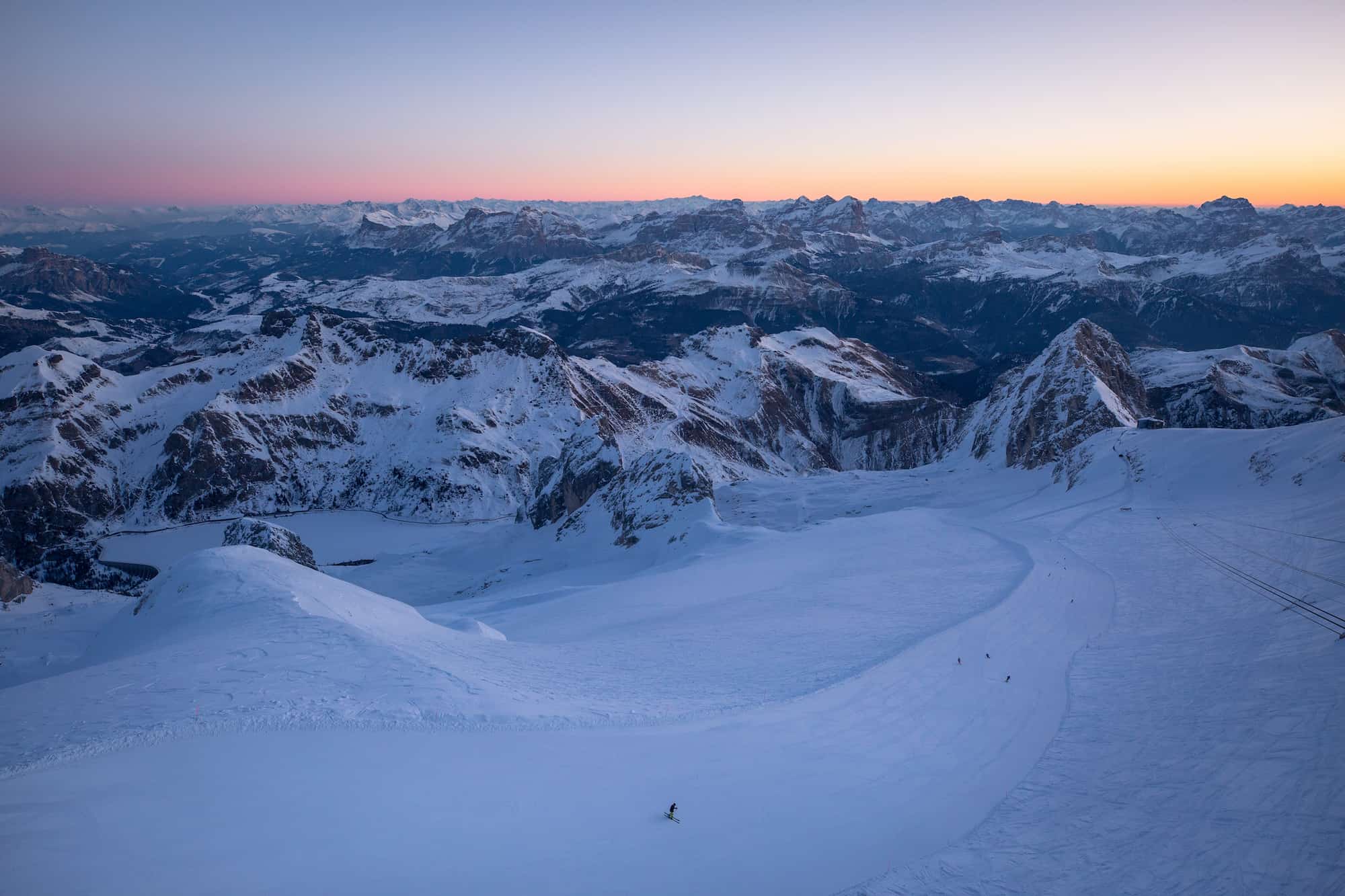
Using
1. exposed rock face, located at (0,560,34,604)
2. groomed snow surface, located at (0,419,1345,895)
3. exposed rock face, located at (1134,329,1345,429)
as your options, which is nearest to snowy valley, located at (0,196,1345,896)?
groomed snow surface, located at (0,419,1345,895)

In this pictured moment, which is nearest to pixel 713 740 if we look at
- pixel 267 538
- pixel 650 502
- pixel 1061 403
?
pixel 650 502

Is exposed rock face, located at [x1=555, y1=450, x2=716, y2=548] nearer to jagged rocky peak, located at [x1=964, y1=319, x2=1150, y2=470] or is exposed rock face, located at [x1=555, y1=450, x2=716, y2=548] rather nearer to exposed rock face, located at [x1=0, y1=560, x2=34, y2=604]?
jagged rocky peak, located at [x1=964, y1=319, x2=1150, y2=470]

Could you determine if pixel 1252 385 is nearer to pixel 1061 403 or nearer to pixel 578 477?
pixel 1061 403

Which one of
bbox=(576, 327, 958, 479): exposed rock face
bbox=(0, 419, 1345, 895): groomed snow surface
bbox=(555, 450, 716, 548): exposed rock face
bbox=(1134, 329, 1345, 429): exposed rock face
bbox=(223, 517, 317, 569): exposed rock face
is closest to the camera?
bbox=(0, 419, 1345, 895): groomed snow surface

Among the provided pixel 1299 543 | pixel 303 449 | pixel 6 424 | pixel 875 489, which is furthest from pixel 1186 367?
pixel 6 424

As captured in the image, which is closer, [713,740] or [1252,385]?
[713,740]

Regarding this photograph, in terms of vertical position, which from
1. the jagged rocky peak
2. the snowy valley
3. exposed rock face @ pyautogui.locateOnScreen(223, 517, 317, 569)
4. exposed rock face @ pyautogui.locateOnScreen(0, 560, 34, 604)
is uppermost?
the jagged rocky peak

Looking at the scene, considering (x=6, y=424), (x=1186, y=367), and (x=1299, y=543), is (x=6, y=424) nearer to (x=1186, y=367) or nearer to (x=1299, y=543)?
(x=1299, y=543)
